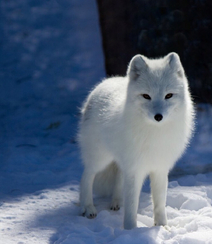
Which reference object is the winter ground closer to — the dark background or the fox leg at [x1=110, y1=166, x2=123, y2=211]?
the fox leg at [x1=110, y1=166, x2=123, y2=211]

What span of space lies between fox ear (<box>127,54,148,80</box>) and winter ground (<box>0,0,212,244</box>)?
109 centimetres

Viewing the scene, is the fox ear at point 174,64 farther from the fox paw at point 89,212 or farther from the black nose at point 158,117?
the fox paw at point 89,212

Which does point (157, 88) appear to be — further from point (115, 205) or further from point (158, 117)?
point (115, 205)

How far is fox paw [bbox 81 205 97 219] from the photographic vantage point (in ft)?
11.2

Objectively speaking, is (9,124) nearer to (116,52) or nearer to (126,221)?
(116,52)

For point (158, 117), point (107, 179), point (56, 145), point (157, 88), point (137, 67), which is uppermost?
point (137, 67)

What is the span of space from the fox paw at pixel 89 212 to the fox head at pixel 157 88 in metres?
1.08

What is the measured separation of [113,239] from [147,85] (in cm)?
108

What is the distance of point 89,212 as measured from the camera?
3.44m

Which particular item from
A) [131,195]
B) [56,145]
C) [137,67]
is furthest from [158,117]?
[56,145]

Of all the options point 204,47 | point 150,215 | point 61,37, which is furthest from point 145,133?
point 61,37

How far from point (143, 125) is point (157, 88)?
0.30m

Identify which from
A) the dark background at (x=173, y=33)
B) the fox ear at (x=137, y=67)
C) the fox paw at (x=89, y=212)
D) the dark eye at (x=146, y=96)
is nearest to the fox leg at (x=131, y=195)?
the fox paw at (x=89, y=212)

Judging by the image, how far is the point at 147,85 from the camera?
9.09ft
